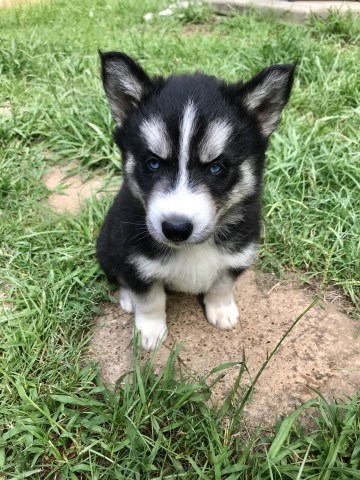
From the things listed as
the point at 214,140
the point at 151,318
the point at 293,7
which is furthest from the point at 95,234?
the point at 293,7

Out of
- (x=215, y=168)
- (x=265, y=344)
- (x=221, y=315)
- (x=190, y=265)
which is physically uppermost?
(x=215, y=168)

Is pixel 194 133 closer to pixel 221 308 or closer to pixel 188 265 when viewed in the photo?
pixel 188 265

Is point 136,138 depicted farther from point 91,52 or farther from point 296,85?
point 91,52

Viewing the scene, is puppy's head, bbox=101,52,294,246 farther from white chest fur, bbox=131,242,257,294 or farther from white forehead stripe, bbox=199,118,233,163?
white chest fur, bbox=131,242,257,294

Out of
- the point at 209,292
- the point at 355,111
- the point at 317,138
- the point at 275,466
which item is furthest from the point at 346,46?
the point at 275,466

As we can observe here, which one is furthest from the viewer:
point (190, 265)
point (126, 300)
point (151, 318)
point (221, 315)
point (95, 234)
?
point (95, 234)

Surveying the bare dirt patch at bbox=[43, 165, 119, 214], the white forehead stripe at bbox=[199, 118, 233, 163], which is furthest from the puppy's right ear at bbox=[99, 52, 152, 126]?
the bare dirt patch at bbox=[43, 165, 119, 214]

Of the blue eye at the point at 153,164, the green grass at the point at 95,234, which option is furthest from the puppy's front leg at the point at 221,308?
the blue eye at the point at 153,164
